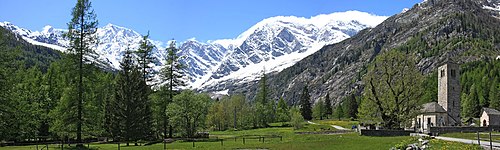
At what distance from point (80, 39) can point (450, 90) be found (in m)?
61.0

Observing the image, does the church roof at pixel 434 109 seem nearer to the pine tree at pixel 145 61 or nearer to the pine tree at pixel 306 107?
the pine tree at pixel 145 61

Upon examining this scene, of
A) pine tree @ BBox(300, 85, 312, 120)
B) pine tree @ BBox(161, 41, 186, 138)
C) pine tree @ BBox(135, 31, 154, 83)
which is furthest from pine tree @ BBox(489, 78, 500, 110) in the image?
pine tree @ BBox(135, 31, 154, 83)

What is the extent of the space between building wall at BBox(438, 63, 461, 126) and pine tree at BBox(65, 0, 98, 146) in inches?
2312

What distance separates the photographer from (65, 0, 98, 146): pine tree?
4731 cm

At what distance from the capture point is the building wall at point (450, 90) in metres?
79.7

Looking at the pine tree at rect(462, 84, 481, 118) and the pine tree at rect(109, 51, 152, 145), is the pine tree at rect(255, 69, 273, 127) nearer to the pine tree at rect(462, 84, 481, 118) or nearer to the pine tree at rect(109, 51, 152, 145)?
the pine tree at rect(462, 84, 481, 118)

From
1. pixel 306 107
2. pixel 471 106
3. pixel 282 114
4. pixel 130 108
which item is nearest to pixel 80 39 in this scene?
pixel 130 108

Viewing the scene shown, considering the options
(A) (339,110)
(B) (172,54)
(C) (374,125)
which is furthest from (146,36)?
(A) (339,110)

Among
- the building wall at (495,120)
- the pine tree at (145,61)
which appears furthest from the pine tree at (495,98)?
the pine tree at (145,61)

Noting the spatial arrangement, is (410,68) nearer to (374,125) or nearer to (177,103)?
(374,125)

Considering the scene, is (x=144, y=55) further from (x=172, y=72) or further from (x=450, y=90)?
(x=450, y=90)

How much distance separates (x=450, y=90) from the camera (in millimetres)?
79812

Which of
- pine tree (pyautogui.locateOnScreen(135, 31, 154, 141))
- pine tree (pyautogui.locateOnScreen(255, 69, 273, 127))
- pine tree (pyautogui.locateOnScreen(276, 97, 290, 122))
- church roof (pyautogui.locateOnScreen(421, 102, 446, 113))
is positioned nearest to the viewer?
pine tree (pyautogui.locateOnScreen(135, 31, 154, 141))

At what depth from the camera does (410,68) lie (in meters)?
54.3
